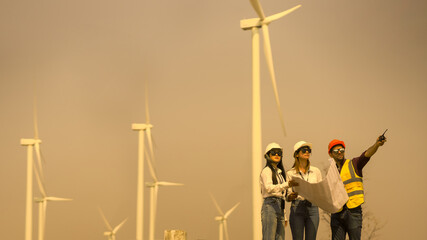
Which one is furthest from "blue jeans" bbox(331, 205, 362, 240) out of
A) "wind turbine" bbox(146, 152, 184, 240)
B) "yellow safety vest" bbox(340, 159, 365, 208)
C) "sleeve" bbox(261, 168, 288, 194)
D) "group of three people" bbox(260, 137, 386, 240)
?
"wind turbine" bbox(146, 152, 184, 240)

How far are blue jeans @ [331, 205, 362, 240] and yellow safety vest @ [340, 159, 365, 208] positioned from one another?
11cm

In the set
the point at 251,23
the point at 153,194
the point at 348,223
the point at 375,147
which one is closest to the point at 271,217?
the point at 348,223

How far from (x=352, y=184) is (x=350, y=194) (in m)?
0.15

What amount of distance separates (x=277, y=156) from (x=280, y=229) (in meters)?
1.06

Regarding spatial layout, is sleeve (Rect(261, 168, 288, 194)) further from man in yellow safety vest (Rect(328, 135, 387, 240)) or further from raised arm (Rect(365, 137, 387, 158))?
raised arm (Rect(365, 137, 387, 158))

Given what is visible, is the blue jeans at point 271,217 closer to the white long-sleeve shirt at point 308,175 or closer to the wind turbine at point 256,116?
the wind turbine at point 256,116

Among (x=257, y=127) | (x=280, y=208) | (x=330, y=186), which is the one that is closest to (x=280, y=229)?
(x=280, y=208)

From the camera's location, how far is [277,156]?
9.94 m

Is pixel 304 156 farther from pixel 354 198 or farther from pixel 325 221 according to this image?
pixel 325 221

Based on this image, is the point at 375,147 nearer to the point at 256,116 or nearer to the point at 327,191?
the point at 327,191

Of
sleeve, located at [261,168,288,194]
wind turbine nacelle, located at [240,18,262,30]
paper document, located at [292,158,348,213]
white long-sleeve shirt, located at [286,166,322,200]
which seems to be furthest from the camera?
wind turbine nacelle, located at [240,18,262,30]

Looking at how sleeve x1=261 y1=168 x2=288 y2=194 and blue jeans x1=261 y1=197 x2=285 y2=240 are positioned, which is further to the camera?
blue jeans x1=261 y1=197 x2=285 y2=240

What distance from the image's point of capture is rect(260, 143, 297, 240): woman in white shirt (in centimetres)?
975

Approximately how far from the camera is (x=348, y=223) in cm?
985
